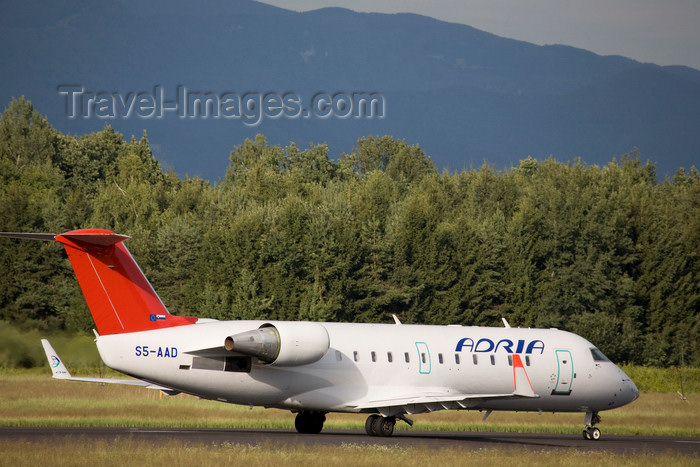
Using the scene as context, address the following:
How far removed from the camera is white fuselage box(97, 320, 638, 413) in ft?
88.1

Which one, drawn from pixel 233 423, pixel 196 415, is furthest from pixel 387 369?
pixel 196 415

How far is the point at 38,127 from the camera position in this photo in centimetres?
11638

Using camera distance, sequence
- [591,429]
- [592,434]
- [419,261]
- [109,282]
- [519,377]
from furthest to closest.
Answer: [419,261]
[591,429]
[592,434]
[519,377]
[109,282]

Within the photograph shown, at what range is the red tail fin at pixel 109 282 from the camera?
26453 mm

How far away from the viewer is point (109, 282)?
26828 mm

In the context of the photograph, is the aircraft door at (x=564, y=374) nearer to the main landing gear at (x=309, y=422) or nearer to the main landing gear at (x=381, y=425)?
the main landing gear at (x=381, y=425)

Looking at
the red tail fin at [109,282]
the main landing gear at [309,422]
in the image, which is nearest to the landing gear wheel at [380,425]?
the main landing gear at [309,422]

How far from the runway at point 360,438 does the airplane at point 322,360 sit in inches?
36.4

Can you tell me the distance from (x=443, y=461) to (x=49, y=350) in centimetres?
1190

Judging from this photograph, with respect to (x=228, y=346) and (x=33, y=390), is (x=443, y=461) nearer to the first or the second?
(x=228, y=346)

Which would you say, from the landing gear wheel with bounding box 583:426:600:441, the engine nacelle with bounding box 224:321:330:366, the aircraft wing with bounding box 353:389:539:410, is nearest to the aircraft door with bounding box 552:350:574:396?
the landing gear wheel with bounding box 583:426:600:441

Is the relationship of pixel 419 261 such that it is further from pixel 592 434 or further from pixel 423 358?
pixel 423 358

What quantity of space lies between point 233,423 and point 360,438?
23.2ft

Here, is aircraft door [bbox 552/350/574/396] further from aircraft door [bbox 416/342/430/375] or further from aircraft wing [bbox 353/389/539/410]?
aircraft door [bbox 416/342/430/375]
